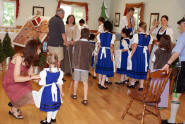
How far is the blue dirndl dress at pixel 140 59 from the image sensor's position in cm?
490

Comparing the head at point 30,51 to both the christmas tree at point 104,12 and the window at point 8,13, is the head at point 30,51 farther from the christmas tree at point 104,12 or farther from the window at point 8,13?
the christmas tree at point 104,12

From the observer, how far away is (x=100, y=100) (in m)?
4.36

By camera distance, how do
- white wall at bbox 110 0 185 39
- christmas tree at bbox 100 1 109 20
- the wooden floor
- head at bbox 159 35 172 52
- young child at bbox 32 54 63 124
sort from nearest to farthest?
young child at bbox 32 54 63 124
the wooden floor
head at bbox 159 35 172 52
white wall at bbox 110 0 185 39
christmas tree at bbox 100 1 109 20

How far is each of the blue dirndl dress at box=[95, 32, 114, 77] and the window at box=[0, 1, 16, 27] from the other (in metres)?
6.50

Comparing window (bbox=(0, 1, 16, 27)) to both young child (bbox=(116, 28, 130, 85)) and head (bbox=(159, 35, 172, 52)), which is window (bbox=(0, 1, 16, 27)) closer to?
young child (bbox=(116, 28, 130, 85))

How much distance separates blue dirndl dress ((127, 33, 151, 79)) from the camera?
193 inches

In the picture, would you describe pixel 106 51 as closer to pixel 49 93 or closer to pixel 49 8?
pixel 49 93

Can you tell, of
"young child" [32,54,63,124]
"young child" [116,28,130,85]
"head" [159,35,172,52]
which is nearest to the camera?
"young child" [32,54,63,124]

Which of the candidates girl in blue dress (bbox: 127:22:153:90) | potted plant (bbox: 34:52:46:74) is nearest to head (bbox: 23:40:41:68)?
A: girl in blue dress (bbox: 127:22:153:90)

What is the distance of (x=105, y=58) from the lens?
16.2 ft

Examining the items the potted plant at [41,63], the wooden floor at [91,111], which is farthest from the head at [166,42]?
the potted plant at [41,63]

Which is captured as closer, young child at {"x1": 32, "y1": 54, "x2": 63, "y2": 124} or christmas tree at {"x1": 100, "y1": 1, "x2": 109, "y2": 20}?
young child at {"x1": 32, "y1": 54, "x2": 63, "y2": 124}

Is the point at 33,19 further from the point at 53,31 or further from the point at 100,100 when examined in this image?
the point at 100,100

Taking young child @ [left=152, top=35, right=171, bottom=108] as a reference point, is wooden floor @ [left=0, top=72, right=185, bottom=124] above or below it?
below
